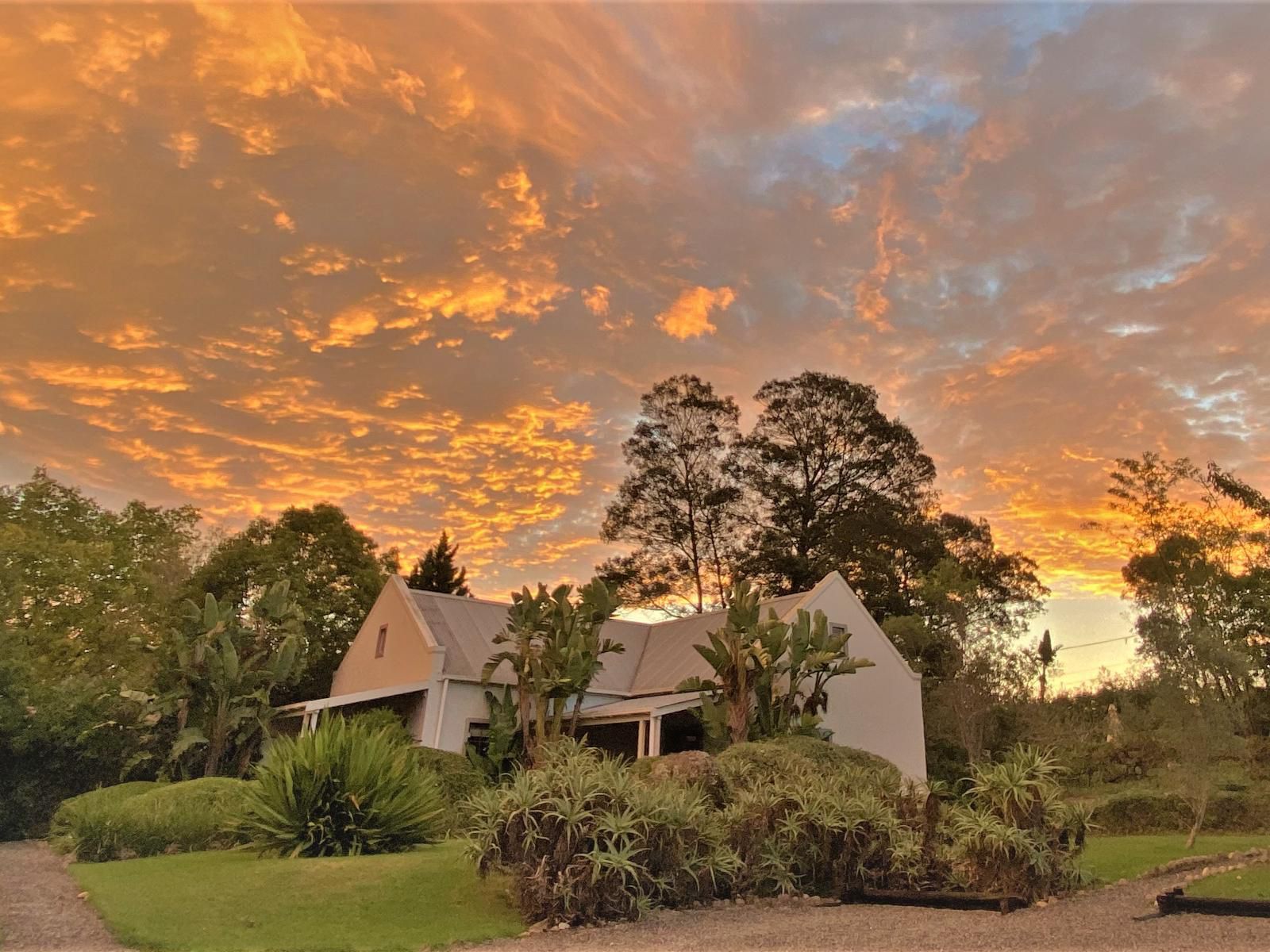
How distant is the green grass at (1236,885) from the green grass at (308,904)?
24.8 feet

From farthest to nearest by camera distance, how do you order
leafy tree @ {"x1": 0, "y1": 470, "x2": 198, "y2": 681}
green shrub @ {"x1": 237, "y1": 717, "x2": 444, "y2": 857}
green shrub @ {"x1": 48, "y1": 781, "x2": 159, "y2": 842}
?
leafy tree @ {"x1": 0, "y1": 470, "x2": 198, "y2": 681} → green shrub @ {"x1": 48, "y1": 781, "x2": 159, "y2": 842} → green shrub @ {"x1": 237, "y1": 717, "x2": 444, "y2": 857}

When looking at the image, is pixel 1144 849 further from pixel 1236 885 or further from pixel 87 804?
pixel 87 804

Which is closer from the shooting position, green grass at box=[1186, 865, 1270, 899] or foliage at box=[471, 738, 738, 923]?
foliage at box=[471, 738, 738, 923]

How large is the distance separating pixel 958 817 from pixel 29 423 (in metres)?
22.7

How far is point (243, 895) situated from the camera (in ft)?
27.3

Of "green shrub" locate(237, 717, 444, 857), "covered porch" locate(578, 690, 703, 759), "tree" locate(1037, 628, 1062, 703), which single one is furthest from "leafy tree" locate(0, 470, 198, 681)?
"tree" locate(1037, 628, 1062, 703)

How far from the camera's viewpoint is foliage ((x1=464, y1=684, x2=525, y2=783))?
17859mm

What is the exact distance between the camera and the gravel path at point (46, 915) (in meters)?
6.97

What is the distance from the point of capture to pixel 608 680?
76.5 ft

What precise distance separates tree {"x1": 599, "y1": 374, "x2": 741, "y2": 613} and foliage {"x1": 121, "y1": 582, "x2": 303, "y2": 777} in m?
18.5

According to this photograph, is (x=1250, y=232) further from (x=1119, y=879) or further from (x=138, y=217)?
(x=138, y=217)

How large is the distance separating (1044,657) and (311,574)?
27479mm

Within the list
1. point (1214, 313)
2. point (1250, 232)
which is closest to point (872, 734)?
point (1214, 313)

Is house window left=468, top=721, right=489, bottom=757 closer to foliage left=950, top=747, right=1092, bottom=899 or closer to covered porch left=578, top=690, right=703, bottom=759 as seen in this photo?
covered porch left=578, top=690, right=703, bottom=759
